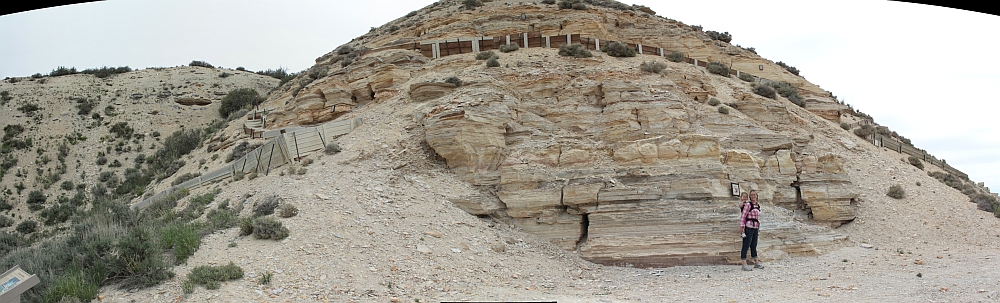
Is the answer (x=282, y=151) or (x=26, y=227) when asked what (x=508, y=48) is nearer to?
(x=282, y=151)

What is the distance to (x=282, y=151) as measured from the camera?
1719 cm

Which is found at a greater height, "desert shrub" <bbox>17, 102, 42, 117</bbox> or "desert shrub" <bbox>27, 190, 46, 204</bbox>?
"desert shrub" <bbox>17, 102, 42, 117</bbox>

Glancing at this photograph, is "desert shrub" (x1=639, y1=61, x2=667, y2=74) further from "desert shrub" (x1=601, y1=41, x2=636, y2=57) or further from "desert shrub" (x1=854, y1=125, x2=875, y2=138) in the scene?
"desert shrub" (x1=854, y1=125, x2=875, y2=138)

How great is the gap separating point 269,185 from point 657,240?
9566mm

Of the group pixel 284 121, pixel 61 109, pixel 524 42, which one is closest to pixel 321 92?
pixel 284 121

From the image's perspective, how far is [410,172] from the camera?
1565cm

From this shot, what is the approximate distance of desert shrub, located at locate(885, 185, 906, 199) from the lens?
15797mm

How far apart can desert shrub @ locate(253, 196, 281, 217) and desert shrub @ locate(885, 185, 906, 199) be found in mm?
15845

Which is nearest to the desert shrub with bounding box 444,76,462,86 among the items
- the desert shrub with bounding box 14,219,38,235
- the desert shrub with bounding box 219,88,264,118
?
the desert shrub with bounding box 14,219,38,235

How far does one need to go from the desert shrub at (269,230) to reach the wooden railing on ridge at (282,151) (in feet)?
18.1

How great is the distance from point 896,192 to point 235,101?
3213 centimetres

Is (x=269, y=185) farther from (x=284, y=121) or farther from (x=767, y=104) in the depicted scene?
(x=767, y=104)

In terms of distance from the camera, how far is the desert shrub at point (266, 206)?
12.6m

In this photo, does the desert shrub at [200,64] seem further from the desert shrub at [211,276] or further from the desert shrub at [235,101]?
the desert shrub at [211,276]
